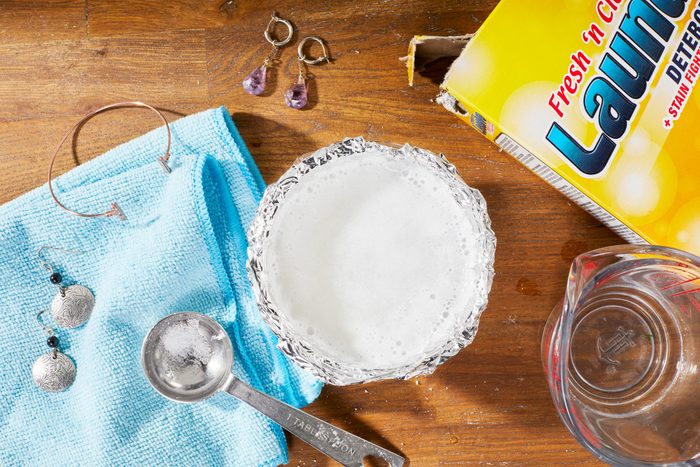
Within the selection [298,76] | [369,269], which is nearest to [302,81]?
[298,76]

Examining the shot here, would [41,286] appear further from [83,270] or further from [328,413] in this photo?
[328,413]

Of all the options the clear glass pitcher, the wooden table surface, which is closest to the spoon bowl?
the wooden table surface

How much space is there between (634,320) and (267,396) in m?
0.31

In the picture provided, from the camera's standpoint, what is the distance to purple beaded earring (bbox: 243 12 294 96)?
0.52m

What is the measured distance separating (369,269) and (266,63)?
0.66ft

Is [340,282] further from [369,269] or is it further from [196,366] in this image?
[196,366]

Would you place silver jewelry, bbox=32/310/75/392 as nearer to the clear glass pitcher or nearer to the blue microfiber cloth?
the blue microfiber cloth

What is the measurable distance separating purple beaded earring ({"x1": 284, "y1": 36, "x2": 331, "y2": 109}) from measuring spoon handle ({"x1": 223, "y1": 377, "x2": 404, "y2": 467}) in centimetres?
23

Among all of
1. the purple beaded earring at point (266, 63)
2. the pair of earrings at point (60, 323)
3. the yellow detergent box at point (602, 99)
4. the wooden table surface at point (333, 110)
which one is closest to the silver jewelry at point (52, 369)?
the pair of earrings at point (60, 323)

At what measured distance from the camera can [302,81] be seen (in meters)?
0.52

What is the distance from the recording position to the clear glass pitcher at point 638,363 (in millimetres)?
488

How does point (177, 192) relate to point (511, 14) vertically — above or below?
below

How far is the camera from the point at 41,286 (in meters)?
0.51

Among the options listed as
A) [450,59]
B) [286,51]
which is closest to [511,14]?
[450,59]
